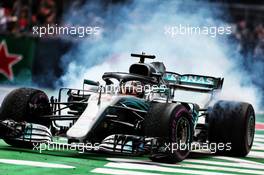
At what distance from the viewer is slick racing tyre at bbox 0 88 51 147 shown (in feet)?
39.4

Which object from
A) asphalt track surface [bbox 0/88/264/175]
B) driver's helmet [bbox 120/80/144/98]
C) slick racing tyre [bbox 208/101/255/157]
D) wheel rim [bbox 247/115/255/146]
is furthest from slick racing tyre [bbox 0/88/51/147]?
wheel rim [bbox 247/115/255/146]

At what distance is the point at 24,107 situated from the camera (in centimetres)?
1205

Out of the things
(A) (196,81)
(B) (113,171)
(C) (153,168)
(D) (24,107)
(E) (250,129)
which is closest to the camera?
(B) (113,171)

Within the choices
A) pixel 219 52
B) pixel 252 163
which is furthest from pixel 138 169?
pixel 219 52

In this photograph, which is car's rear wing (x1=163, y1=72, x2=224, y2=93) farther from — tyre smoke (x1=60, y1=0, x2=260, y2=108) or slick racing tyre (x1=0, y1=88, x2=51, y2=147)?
slick racing tyre (x1=0, y1=88, x2=51, y2=147)

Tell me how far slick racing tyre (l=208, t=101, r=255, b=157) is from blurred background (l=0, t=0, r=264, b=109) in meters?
8.84

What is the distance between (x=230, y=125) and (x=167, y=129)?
178 cm

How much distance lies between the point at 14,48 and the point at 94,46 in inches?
143

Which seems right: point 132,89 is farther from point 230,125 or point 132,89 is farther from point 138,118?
point 230,125

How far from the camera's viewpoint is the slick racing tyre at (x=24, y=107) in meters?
12.0

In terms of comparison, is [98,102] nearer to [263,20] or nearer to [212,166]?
[212,166]

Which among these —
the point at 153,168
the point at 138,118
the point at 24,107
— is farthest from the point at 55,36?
the point at 153,168

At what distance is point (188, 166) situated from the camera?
1127 centimetres

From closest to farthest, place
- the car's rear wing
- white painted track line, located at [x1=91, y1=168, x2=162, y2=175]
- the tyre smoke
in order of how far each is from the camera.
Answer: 1. white painted track line, located at [x1=91, y1=168, x2=162, y2=175]
2. the car's rear wing
3. the tyre smoke
